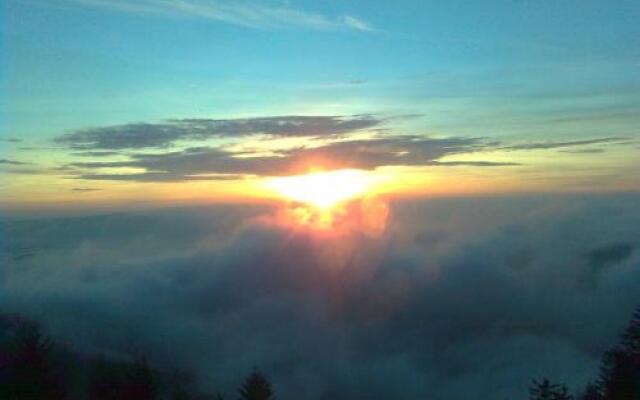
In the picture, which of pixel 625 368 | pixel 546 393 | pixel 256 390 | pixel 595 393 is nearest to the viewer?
pixel 546 393

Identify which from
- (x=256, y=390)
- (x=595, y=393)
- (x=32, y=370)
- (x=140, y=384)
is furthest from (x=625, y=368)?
(x=32, y=370)

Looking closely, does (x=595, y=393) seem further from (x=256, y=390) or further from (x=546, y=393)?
(x=256, y=390)

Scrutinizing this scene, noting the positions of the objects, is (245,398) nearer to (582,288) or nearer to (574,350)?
(574,350)

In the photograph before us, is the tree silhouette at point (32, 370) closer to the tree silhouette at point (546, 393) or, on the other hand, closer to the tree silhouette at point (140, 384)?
the tree silhouette at point (140, 384)

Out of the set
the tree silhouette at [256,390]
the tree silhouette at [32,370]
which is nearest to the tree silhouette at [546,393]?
the tree silhouette at [256,390]

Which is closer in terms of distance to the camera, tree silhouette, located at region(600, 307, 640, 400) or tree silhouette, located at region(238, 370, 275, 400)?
tree silhouette, located at region(600, 307, 640, 400)

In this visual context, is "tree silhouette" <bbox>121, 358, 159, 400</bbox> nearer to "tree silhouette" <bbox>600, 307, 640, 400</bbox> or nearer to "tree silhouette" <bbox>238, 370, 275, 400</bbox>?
"tree silhouette" <bbox>238, 370, 275, 400</bbox>

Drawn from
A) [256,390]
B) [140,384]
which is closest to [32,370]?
[140,384]

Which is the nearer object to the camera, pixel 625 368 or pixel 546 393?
pixel 546 393

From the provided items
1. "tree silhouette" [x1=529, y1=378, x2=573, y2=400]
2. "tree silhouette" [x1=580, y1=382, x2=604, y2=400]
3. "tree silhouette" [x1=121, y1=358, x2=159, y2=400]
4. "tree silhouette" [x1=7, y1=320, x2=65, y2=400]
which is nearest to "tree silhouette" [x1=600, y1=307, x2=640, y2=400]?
"tree silhouette" [x1=580, y1=382, x2=604, y2=400]

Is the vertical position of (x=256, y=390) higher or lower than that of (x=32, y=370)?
lower

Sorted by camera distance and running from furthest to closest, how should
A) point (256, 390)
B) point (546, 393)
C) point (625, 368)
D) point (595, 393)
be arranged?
point (595, 393)
point (256, 390)
point (625, 368)
point (546, 393)

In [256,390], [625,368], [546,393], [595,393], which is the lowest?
[595,393]
